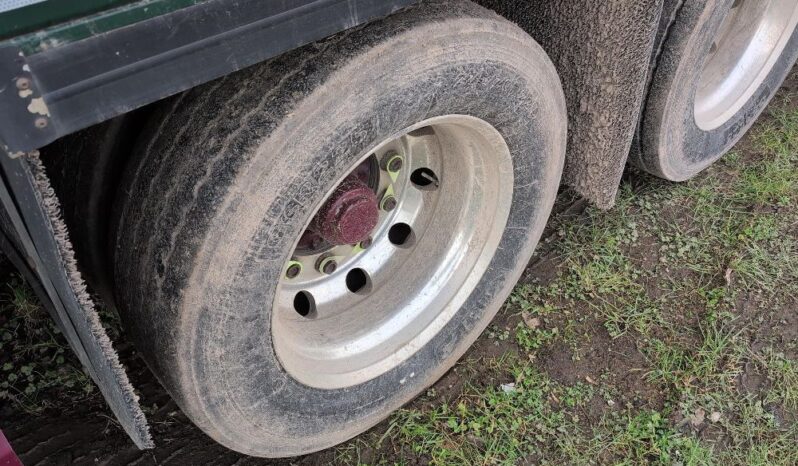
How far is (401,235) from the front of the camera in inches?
81.4

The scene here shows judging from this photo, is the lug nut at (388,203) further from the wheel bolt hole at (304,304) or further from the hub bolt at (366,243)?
the wheel bolt hole at (304,304)

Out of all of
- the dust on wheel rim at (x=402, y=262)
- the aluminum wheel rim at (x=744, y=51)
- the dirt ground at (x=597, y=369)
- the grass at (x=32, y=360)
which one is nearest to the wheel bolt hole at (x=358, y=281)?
the dust on wheel rim at (x=402, y=262)

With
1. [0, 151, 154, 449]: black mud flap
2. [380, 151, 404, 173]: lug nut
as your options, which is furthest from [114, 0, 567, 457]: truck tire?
[0, 151, 154, 449]: black mud flap

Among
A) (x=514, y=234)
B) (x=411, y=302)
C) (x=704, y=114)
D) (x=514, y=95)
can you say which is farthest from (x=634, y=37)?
(x=704, y=114)

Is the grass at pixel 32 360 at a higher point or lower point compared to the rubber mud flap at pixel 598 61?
lower

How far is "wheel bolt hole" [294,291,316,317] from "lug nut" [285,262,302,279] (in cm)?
9

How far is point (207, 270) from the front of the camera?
135 centimetres

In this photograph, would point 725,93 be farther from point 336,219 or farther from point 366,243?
point 336,219

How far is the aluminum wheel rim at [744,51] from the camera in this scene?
2809 mm

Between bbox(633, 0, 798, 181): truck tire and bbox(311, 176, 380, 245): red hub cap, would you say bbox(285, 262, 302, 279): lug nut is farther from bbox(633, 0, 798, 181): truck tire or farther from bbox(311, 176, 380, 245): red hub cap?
bbox(633, 0, 798, 181): truck tire

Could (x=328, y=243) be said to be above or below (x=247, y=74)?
below

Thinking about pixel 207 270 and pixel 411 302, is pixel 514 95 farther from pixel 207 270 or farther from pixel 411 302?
pixel 207 270

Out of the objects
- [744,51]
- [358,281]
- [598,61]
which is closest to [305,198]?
[358,281]

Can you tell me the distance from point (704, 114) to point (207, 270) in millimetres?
2134
